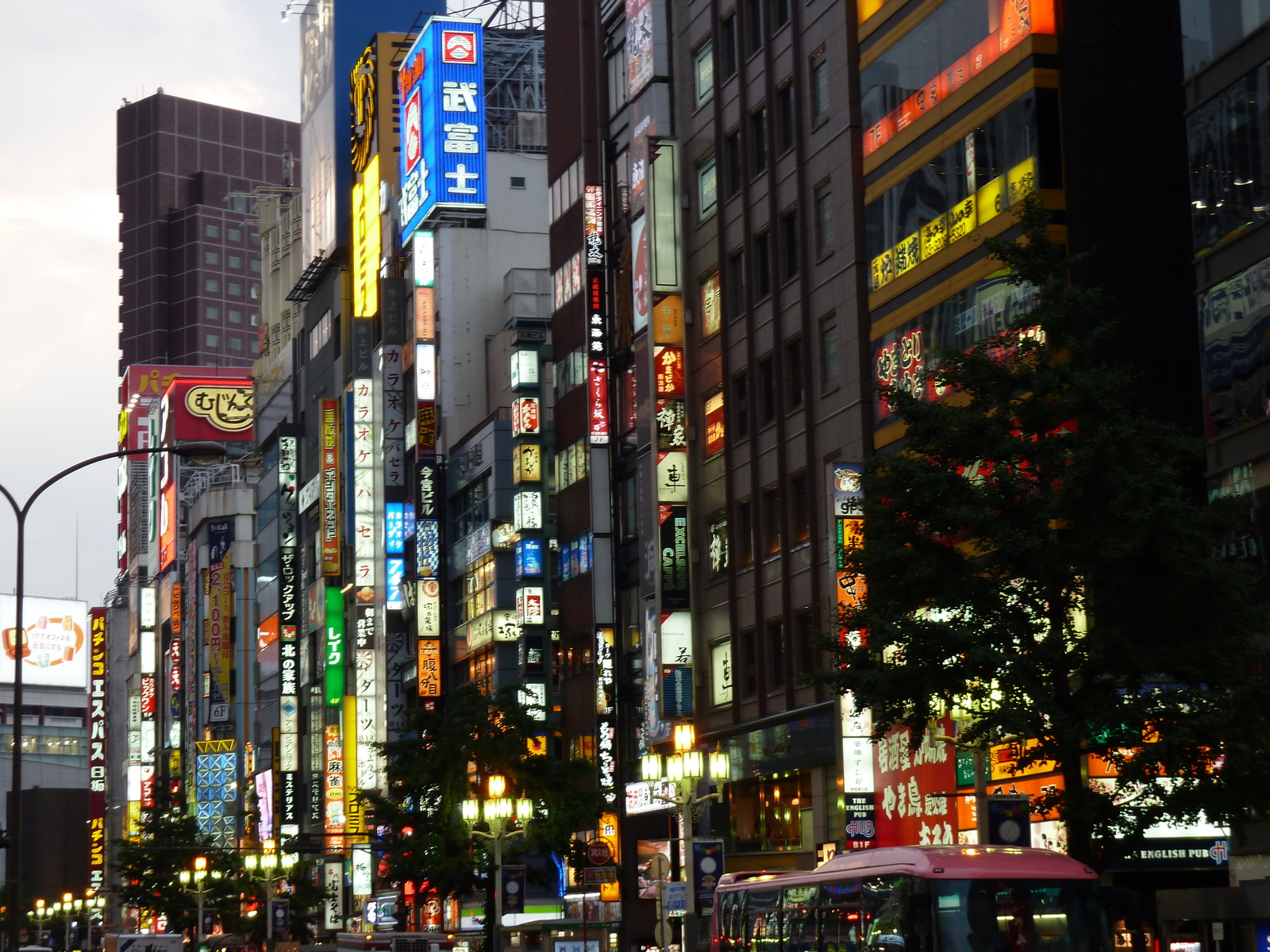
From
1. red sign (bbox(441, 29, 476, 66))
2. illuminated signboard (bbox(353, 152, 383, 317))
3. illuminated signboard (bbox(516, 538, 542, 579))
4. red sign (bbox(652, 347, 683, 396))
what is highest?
red sign (bbox(441, 29, 476, 66))

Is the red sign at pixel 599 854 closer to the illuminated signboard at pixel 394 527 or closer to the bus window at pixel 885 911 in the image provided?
the bus window at pixel 885 911

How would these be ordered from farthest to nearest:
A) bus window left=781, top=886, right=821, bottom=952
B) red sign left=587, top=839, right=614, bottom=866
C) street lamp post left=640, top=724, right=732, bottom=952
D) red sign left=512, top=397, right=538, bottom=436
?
red sign left=512, top=397, right=538, bottom=436, red sign left=587, top=839, right=614, bottom=866, street lamp post left=640, top=724, right=732, bottom=952, bus window left=781, top=886, right=821, bottom=952

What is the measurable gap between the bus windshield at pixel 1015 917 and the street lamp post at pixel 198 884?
71389 mm

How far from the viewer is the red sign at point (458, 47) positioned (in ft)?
327

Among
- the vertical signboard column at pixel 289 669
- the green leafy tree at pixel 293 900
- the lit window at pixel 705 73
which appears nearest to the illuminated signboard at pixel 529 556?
the green leafy tree at pixel 293 900

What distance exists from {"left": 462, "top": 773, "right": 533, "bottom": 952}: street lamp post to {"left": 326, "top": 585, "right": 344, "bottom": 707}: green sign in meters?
41.7

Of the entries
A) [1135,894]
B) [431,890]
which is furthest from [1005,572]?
[431,890]

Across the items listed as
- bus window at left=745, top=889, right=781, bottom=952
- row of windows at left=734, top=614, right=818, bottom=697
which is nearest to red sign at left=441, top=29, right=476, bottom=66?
row of windows at left=734, top=614, right=818, bottom=697

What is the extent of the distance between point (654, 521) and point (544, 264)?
41762 mm

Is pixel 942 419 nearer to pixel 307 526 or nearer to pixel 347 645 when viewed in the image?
pixel 347 645

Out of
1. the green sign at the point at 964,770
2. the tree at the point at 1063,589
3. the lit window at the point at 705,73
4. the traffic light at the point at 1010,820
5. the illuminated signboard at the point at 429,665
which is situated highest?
the lit window at the point at 705,73

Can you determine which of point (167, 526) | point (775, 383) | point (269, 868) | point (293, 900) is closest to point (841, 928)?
point (775, 383)

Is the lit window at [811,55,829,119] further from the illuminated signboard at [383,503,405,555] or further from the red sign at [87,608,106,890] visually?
the red sign at [87,608,106,890]

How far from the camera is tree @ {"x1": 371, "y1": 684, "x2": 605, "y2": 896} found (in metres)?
65.1
